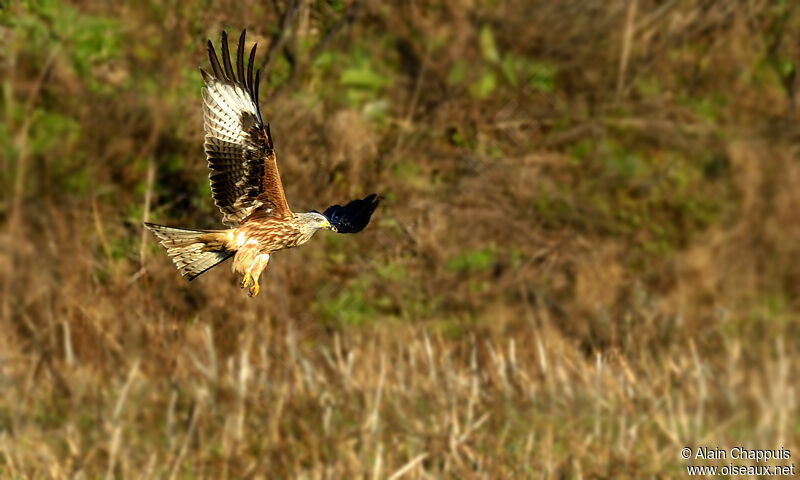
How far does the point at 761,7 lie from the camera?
11.8m

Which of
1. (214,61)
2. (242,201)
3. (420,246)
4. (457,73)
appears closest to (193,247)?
(242,201)

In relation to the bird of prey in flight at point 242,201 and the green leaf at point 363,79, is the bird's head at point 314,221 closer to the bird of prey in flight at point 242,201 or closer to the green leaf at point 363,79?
the bird of prey in flight at point 242,201

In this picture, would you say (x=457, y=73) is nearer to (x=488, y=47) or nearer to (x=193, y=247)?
(x=488, y=47)

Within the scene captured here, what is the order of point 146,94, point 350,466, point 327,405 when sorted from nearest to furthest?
point 350,466, point 327,405, point 146,94

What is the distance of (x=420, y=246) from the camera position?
342 inches

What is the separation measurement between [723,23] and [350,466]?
7467mm

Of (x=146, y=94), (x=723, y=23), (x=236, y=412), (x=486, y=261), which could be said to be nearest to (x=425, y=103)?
(x=486, y=261)

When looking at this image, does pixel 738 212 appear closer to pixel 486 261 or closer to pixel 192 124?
pixel 486 261

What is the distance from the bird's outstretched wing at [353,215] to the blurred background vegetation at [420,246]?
93 centimetres

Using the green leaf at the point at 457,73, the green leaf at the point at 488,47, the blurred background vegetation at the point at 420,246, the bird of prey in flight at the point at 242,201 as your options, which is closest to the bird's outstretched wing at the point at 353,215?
the bird of prey in flight at the point at 242,201

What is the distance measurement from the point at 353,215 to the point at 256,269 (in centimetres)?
50

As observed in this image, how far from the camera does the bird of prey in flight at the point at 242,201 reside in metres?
2.36

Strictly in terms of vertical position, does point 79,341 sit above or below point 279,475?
above

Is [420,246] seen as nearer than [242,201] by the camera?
No
